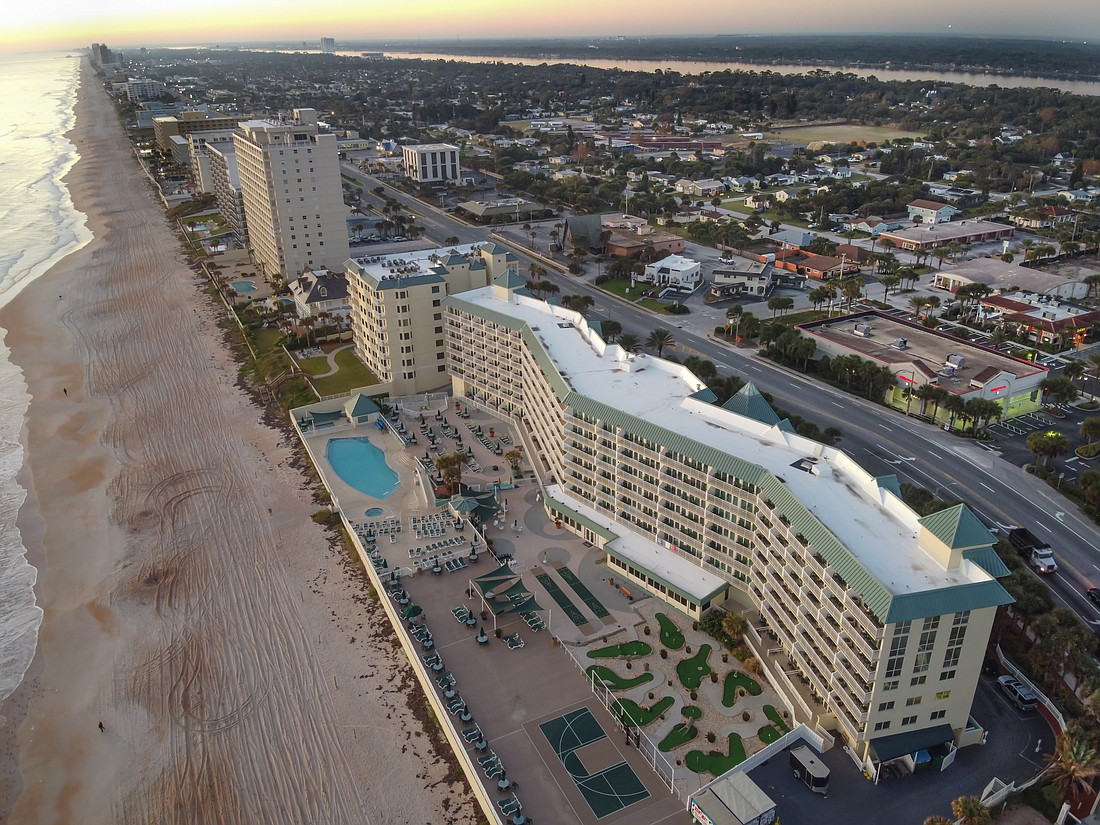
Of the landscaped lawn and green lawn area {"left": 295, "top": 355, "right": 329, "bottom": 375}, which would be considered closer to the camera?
the landscaped lawn

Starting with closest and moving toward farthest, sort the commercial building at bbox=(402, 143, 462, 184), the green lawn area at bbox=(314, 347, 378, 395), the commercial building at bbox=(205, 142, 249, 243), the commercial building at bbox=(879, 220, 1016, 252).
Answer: the green lawn area at bbox=(314, 347, 378, 395), the commercial building at bbox=(879, 220, 1016, 252), the commercial building at bbox=(205, 142, 249, 243), the commercial building at bbox=(402, 143, 462, 184)

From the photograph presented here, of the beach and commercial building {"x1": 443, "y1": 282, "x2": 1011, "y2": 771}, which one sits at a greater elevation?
commercial building {"x1": 443, "y1": 282, "x2": 1011, "y2": 771}

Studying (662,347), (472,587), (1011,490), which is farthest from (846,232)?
(472,587)

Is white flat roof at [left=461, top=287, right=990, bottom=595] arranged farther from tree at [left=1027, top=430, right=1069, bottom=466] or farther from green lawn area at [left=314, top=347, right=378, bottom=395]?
tree at [left=1027, top=430, right=1069, bottom=466]

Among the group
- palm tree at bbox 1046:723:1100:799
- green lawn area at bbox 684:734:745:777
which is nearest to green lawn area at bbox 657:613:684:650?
green lawn area at bbox 684:734:745:777

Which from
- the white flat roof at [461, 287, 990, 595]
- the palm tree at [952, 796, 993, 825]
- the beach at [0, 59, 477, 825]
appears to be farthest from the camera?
the beach at [0, 59, 477, 825]

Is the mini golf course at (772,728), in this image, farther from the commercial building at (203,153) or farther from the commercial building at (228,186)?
the commercial building at (203,153)
